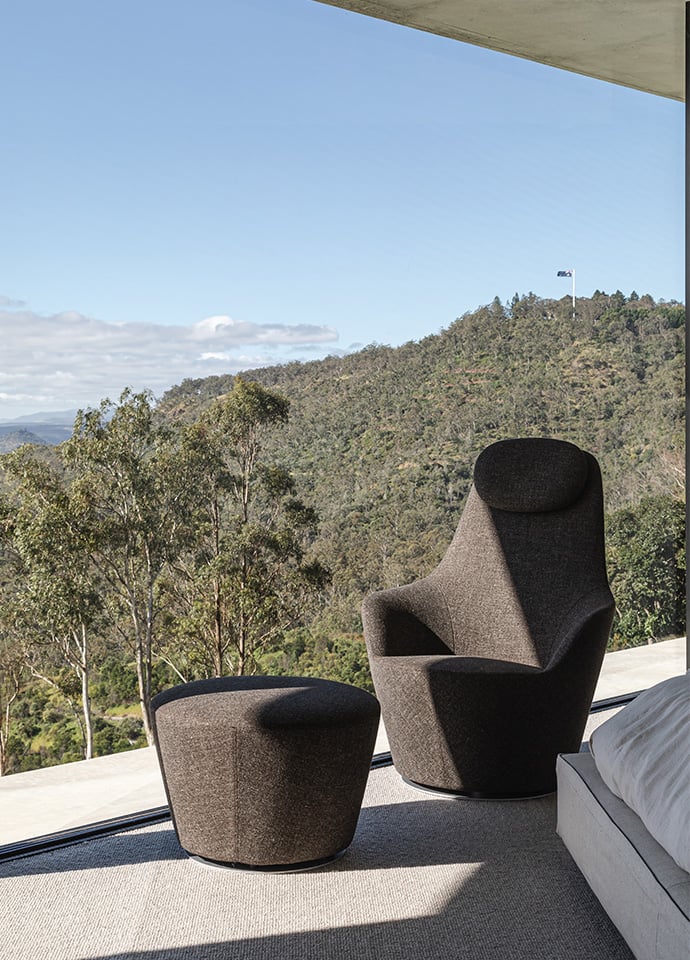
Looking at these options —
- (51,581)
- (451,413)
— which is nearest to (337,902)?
(51,581)

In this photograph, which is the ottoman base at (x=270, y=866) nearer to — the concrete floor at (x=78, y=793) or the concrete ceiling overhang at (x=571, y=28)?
the concrete floor at (x=78, y=793)

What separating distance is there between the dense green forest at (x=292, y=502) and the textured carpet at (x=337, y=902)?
4.49 feet

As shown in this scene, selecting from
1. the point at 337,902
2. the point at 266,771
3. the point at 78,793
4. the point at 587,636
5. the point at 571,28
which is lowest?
the point at 78,793

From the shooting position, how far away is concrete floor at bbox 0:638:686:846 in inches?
123

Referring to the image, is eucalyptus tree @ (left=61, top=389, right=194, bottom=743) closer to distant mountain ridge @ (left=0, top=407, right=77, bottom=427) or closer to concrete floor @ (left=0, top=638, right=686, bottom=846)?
distant mountain ridge @ (left=0, top=407, right=77, bottom=427)

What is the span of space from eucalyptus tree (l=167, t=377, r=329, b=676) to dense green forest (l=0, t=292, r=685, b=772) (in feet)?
0.03

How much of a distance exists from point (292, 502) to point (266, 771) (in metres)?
2.59

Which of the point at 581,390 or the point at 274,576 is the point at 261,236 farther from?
the point at 581,390

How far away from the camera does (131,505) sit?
4.22 m

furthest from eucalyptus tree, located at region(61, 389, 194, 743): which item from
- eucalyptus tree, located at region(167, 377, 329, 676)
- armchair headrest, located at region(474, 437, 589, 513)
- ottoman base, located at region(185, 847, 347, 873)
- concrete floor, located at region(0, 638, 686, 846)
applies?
ottoman base, located at region(185, 847, 347, 873)

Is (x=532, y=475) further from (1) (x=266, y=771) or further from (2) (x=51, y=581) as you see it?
(2) (x=51, y=581)

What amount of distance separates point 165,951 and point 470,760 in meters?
1.15

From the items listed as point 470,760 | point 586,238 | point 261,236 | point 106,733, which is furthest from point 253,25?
point 470,760

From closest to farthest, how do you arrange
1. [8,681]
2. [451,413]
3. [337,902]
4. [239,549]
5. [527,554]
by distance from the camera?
1. [337,902]
2. [527,554]
3. [8,681]
4. [239,549]
5. [451,413]
